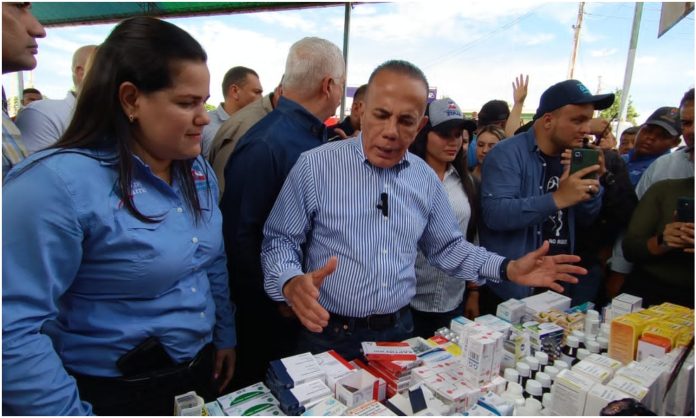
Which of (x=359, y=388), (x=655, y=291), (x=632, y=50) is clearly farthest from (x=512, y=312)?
(x=632, y=50)

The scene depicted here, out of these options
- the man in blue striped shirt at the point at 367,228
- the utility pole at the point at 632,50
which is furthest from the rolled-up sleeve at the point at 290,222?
the utility pole at the point at 632,50

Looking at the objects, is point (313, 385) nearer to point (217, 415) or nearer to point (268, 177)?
point (217, 415)

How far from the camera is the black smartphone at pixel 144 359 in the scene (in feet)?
3.58

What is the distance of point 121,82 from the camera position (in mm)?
1046

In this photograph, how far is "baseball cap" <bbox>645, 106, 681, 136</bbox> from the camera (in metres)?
3.05

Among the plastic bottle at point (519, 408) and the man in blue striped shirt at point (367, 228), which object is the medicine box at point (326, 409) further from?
the plastic bottle at point (519, 408)

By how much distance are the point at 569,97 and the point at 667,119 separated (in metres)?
1.58

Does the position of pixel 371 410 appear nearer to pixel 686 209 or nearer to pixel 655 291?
pixel 686 209

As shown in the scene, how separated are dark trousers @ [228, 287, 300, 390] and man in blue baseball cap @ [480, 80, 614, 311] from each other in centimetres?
120

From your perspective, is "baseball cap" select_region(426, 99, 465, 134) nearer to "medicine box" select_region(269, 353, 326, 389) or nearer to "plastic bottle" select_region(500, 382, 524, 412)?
"plastic bottle" select_region(500, 382, 524, 412)

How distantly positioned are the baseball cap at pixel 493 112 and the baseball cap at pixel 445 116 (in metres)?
1.80

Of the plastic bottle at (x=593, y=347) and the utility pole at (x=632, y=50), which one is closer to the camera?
the plastic bottle at (x=593, y=347)

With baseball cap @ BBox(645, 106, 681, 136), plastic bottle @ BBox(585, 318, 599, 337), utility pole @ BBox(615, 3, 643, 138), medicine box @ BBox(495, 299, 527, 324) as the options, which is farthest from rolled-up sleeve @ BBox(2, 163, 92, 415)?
utility pole @ BBox(615, 3, 643, 138)

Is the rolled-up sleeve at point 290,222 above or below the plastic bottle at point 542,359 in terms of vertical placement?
above
